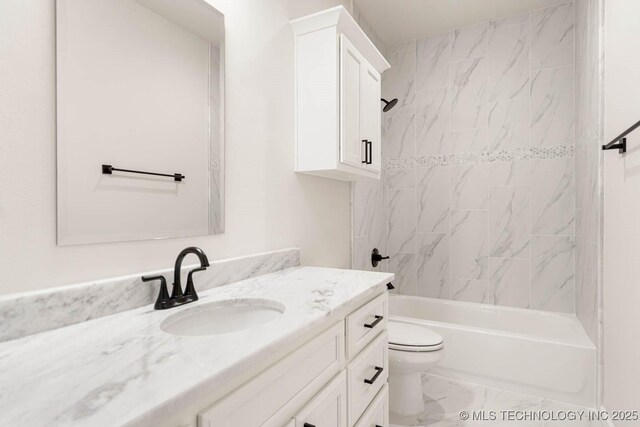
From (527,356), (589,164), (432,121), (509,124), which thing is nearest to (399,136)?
(432,121)

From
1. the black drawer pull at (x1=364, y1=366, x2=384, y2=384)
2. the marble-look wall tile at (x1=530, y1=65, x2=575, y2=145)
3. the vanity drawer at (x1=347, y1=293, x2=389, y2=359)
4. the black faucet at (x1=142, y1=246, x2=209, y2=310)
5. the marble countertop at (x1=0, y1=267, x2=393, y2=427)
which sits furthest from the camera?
the marble-look wall tile at (x1=530, y1=65, x2=575, y2=145)

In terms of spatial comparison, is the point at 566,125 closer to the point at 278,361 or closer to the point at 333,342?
the point at 333,342

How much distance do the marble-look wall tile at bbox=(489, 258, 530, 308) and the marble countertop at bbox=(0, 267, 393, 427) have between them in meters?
2.24

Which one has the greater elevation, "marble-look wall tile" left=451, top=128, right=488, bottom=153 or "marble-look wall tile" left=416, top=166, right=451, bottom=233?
"marble-look wall tile" left=451, top=128, right=488, bottom=153

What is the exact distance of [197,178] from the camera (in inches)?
48.3

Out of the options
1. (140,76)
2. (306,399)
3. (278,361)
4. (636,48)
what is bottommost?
(306,399)

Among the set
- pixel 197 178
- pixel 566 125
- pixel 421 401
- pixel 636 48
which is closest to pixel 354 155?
pixel 197 178

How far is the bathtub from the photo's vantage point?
1.93 meters

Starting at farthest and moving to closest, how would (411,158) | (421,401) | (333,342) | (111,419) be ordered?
1. (411,158)
2. (421,401)
3. (333,342)
4. (111,419)

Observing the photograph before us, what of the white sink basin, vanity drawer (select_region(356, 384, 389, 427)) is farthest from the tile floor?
the white sink basin

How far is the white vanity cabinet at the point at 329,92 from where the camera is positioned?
5.46 feet

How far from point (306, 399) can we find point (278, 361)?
177 mm

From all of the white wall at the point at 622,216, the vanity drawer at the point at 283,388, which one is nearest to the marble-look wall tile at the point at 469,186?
the white wall at the point at 622,216

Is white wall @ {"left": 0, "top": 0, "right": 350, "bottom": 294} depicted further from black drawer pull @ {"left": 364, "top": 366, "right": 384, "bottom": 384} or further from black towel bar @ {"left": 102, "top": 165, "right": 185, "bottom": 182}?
black drawer pull @ {"left": 364, "top": 366, "right": 384, "bottom": 384}
